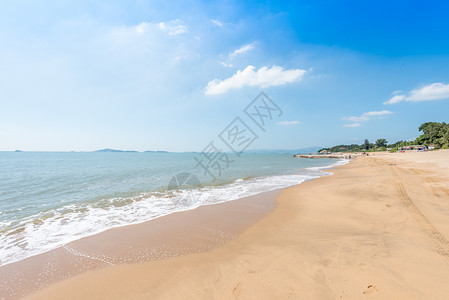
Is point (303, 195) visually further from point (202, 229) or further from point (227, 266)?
point (227, 266)

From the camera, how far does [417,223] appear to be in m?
5.10

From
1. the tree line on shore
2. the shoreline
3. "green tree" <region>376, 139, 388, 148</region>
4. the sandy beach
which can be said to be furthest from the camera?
"green tree" <region>376, 139, 388, 148</region>

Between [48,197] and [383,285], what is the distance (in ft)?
51.4

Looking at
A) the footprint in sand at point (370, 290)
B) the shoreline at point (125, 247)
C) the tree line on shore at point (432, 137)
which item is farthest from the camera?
the tree line on shore at point (432, 137)

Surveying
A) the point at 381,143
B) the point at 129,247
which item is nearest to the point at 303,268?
the point at 129,247

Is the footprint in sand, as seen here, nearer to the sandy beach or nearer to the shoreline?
the sandy beach

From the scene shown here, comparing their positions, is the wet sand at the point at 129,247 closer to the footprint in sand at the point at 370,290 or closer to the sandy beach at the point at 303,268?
the sandy beach at the point at 303,268

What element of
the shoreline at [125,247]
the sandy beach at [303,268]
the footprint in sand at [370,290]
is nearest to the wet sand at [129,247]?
the shoreline at [125,247]

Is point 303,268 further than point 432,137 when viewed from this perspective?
No

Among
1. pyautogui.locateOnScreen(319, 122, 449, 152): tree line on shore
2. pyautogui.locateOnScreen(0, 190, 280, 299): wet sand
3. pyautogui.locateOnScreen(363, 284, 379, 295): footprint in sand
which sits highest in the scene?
pyautogui.locateOnScreen(319, 122, 449, 152): tree line on shore

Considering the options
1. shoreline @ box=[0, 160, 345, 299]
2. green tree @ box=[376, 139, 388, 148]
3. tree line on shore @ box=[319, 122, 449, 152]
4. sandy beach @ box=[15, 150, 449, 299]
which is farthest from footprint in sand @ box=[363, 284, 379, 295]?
green tree @ box=[376, 139, 388, 148]

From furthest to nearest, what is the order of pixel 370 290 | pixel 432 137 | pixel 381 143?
pixel 381 143 → pixel 432 137 → pixel 370 290

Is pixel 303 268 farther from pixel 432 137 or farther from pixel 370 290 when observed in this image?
pixel 432 137

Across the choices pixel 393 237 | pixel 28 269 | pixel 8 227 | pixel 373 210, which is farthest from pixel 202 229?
pixel 8 227
